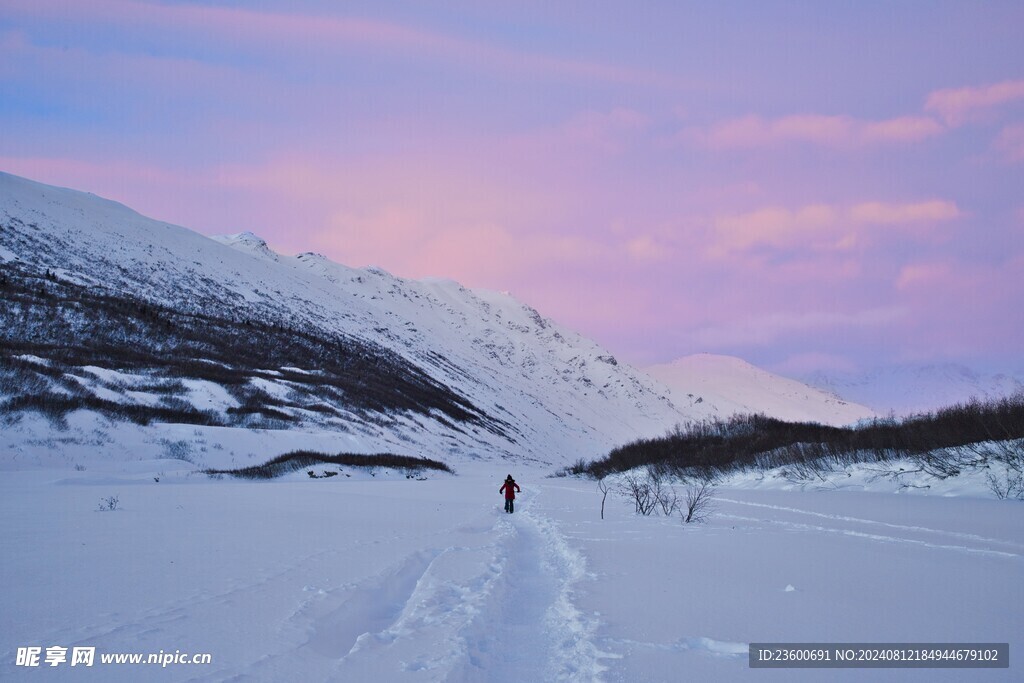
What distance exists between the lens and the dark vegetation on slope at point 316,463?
32719mm

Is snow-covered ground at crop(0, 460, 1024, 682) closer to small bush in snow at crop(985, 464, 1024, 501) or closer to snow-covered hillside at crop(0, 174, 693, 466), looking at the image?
small bush in snow at crop(985, 464, 1024, 501)

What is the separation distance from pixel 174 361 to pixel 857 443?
49.5 metres

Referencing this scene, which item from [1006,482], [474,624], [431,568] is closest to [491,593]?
[474,624]

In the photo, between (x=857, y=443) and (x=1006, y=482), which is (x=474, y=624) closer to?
(x=1006, y=482)

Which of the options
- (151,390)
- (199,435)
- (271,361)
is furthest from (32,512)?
(271,361)

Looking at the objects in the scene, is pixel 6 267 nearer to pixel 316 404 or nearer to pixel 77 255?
pixel 77 255

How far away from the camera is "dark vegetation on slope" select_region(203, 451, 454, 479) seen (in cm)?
3272

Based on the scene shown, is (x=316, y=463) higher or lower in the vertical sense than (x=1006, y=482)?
lower

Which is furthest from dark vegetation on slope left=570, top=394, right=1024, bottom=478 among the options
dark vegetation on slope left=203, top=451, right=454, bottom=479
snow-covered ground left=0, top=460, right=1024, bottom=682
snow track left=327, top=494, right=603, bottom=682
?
dark vegetation on slope left=203, top=451, right=454, bottom=479

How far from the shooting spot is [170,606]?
623 centimetres

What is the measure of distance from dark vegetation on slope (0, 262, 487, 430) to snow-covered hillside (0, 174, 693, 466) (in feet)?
0.81

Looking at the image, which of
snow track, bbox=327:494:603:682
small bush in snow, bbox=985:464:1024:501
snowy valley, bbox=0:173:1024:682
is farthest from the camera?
small bush in snow, bbox=985:464:1024:501

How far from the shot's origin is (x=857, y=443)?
24953 millimetres

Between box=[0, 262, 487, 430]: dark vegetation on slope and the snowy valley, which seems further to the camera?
box=[0, 262, 487, 430]: dark vegetation on slope
